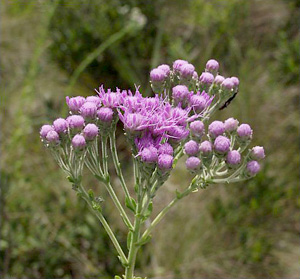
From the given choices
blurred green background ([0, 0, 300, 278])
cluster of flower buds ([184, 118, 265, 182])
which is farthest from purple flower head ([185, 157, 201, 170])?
blurred green background ([0, 0, 300, 278])

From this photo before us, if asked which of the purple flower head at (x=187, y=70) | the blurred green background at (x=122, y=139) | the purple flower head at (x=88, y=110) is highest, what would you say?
the purple flower head at (x=187, y=70)

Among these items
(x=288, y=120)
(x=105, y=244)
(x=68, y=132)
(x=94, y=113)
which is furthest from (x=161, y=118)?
(x=288, y=120)

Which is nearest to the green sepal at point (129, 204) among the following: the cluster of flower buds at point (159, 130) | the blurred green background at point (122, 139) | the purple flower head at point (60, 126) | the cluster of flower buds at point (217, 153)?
the cluster of flower buds at point (159, 130)

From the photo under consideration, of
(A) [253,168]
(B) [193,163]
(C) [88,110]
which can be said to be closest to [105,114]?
(C) [88,110]

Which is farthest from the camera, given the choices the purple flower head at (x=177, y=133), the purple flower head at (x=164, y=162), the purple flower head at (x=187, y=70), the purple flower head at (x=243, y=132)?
the purple flower head at (x=187, y=70)

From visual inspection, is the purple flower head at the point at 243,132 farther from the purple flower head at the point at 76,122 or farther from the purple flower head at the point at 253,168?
the purple flower head at the point at 76,122

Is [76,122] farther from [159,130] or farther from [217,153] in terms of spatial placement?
[217,153]

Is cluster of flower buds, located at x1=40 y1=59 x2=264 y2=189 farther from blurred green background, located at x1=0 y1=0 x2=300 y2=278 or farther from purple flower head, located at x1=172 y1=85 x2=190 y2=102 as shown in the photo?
blurred green background, located at x1=0 y1=0 x2=300 y2=278
